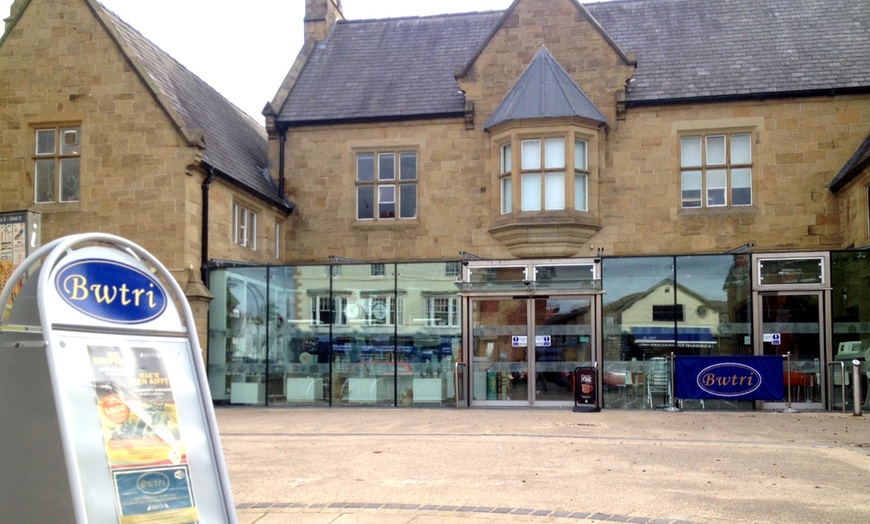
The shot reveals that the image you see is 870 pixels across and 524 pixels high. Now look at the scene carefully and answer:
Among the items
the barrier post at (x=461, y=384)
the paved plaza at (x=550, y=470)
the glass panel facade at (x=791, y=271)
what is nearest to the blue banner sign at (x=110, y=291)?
the paved plaza at (x=550, y=470)

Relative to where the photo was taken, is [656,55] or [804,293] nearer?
[804,293]

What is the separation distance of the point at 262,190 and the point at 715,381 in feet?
36.9

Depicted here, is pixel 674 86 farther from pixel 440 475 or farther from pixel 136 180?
pixel 440 475

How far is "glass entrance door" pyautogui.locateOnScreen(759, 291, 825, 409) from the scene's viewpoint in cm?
1827

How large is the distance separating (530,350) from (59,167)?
11.0m

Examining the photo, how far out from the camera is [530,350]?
19.0m

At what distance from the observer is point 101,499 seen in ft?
14.8

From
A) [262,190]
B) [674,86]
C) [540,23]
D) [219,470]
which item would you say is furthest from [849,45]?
[219,470]

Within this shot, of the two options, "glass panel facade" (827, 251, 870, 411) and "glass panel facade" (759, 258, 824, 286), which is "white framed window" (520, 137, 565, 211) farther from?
"glass panel facade" (827, 251, 870, 411)

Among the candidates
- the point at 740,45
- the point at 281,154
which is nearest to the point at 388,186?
the point at 281,154

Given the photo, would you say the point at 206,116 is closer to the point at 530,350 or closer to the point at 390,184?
the point at 390,184

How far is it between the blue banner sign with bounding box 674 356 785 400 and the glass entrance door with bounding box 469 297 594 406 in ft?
6.49

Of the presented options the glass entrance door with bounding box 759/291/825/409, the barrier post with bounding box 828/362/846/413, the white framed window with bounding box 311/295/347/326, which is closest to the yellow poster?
the white framed window with bounding box 311/295/347/326

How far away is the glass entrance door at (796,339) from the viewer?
18.3m
